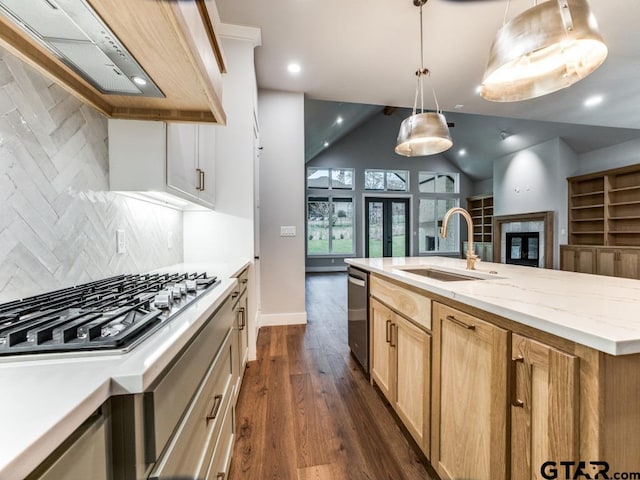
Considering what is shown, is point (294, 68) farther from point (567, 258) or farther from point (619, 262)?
point (567, 258)

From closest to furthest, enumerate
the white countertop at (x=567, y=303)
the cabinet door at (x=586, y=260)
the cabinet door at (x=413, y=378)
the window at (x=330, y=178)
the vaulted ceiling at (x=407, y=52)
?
the white countertop at (x=567, y=303)
the cabinet door at (x=413, y=378)
the vaulted ceiling at (x=407, y=52)
the cabinet door at (x=586, y=260)
the window at (x=330, y=178)

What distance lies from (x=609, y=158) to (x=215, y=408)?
314 inches

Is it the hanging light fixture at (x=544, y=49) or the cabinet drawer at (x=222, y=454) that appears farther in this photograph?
the hanging light fixture at (x=544, y=49)

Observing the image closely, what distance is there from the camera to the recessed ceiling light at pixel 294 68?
303 centimetres

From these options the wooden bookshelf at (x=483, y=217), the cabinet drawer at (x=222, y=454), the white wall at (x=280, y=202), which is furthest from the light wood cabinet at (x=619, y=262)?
the cabinet drawer at (x=222, y=454)

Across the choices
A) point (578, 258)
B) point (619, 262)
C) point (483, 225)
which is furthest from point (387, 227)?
point (619, 262)

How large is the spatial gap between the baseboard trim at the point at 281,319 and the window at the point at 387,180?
251 inches

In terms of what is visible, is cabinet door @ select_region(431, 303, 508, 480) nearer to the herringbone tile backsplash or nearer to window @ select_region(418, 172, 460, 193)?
the herringbone tile backsplash

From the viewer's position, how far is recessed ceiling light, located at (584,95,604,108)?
12.3ft

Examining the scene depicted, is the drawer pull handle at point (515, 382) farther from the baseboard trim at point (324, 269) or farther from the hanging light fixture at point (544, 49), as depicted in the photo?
the baseboard trim at point (324, 269)

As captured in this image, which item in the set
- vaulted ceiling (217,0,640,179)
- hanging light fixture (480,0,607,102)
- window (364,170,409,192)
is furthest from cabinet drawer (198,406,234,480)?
window (364,170,409,192)

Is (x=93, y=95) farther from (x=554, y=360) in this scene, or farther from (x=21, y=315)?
(x=554, y=360)

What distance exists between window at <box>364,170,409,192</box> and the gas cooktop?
8.63 metres

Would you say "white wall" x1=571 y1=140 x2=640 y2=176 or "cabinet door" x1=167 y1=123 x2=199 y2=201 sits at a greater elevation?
"white wall" x1=571 y1=140 x2=640 y2=176
